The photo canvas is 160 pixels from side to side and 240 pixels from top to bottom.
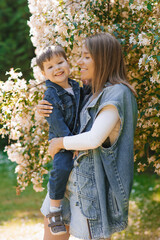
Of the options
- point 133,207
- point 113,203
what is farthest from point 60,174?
point 133,207

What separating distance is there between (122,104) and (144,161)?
4.71 ft

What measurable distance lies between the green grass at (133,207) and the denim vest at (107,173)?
2591 mm

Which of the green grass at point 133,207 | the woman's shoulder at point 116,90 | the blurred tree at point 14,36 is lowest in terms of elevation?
the green grass at point 133,207

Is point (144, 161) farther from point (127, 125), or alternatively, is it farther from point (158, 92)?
point (127, 125)

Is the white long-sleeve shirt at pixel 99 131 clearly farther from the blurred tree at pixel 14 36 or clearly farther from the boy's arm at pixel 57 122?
the blurred tree at pixel 14 36

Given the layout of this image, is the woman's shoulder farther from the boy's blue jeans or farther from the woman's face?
the boy's blue jeans

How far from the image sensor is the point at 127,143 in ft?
6.22

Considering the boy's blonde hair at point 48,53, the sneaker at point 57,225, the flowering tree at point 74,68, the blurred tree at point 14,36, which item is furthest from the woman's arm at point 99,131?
the blurred tree at point 14,36

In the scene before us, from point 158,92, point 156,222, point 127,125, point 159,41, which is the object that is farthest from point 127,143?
point 156,222

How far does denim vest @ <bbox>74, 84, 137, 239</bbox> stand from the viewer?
1879 mm

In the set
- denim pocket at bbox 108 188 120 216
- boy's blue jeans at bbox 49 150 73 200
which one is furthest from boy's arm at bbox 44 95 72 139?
denim pocket at bbox 108 188 120 216

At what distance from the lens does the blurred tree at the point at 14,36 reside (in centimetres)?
863

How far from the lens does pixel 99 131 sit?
5.92 ft

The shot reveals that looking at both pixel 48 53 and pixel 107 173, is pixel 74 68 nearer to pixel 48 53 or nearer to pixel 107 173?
pixel 48 53
